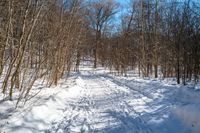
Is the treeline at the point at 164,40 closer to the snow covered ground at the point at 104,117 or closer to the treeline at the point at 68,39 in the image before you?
the treeline at the point at 68,39

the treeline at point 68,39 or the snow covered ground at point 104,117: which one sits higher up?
the treeline at point 68,39

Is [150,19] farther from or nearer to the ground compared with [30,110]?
farther from the ground

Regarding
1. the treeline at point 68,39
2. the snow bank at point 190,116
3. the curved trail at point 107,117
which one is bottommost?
the curved trail at point 107,117

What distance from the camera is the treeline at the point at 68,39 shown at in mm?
10961

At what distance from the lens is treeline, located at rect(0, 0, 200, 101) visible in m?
11.0

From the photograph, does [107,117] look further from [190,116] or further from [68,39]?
[68,39]

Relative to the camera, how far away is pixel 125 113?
11227 mm

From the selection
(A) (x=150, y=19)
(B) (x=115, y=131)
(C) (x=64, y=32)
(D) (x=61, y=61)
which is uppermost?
(A) (x=150, y=19)

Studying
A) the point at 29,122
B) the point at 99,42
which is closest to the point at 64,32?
the point at 29,122

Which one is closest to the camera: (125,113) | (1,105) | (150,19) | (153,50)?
(1,105)

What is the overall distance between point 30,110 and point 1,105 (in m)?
1.30

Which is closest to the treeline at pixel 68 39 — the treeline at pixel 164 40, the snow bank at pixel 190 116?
the treeline at pixel 164 40

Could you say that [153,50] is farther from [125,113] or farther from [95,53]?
[95,53]

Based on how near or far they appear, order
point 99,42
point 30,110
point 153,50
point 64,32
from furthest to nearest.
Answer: point 99,42
point 153,50
point 64,32
point 30,110
